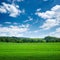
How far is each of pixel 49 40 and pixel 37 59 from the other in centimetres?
1000

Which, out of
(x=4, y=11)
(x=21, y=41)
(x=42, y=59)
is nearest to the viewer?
(x=42, y=59)

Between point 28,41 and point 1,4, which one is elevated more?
point 1,4

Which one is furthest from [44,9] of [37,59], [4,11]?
[37,59]

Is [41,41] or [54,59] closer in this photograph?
[54,59]

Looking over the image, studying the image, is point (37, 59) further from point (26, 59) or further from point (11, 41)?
point (11, 41)

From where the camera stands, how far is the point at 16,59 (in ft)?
23.7

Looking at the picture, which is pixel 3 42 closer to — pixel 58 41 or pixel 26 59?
pixel 58 41

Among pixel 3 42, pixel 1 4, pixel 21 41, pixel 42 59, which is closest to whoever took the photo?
pixel 42 59

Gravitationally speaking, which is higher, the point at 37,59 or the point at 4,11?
the point at 4,11

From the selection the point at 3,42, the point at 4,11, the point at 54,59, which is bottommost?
the point at 54,59

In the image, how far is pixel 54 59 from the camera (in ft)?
23.9

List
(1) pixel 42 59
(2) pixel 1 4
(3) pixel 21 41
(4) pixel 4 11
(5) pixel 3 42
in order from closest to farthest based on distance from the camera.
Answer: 1. (1) pixel 42 59
2. (2) pixel 1 4
3. (4) pixel 4 11
4. (3) pixel 21 41
5. (5) pixel 3 42

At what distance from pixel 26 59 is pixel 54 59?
142 centimetres

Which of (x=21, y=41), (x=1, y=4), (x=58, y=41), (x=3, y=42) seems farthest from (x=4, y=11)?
(x=58, y=41)
